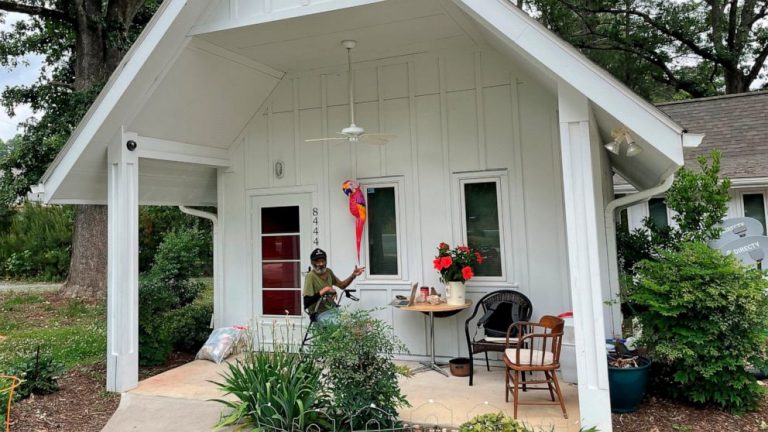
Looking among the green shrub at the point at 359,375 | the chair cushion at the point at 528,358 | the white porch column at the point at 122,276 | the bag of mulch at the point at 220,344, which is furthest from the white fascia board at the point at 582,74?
the bag of mulch at the point at 220,344

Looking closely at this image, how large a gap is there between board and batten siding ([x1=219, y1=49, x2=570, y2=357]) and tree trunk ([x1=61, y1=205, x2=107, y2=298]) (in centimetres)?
567

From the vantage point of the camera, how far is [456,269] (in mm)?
5090

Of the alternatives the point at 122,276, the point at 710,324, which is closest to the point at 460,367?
the point at 710,324

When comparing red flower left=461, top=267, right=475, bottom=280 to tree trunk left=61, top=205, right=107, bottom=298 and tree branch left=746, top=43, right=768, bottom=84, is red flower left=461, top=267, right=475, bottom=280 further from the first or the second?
tree branch left=746, top=43, right=768, bottom=84

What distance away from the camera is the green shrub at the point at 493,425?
299 cm

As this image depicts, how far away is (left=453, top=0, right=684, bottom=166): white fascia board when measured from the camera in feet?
10.6

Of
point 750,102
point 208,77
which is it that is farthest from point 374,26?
point 750,102

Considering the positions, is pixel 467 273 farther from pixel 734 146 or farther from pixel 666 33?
pixel 666 33

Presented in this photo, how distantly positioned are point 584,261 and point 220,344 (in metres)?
4.46

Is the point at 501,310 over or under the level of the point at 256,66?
under

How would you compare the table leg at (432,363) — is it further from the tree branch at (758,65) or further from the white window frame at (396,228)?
the tree branch at (758,65)

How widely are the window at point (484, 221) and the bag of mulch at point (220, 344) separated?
3.16 metres

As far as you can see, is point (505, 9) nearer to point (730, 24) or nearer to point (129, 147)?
point (129, 147)

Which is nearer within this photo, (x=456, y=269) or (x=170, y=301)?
(x=456, y=269)
